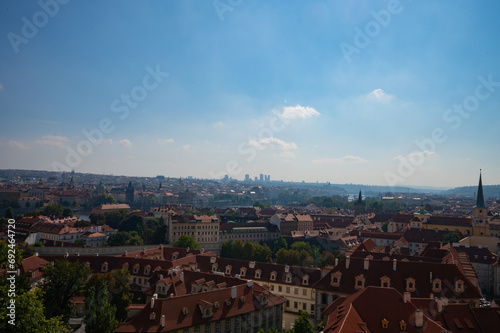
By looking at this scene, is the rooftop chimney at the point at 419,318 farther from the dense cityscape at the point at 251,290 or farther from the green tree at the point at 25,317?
the green tree at the point at 25,317

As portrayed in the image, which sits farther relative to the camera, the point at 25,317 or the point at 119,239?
the point at 119,239

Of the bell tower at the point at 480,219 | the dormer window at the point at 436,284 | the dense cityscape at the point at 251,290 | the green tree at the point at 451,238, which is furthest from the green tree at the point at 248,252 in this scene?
the bell tower at the point at 480,219

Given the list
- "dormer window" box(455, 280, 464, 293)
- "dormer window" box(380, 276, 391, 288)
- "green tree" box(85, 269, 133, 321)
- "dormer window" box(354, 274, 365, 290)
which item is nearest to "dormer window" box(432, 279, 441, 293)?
"dormer window" box(455, 280, 464, 293)

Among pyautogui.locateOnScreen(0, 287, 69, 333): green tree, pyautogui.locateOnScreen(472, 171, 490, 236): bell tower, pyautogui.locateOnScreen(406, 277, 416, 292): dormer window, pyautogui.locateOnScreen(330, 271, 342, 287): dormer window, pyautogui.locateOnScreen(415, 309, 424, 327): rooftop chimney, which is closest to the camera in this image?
pyautogui.locateOnScreen(0, 287, 69, 333): green tree

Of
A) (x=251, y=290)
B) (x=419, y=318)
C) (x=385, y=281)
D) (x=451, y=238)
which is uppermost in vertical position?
(x=419, y=318)

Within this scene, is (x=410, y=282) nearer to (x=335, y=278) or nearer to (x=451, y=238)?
(x=335, y=278)

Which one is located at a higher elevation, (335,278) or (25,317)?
(25,317)

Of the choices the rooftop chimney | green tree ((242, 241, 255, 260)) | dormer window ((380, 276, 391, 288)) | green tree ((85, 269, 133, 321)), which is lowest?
green tree ((242, 241, 255, 260))

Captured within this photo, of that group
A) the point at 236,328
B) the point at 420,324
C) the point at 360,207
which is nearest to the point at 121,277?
the point at 236,328

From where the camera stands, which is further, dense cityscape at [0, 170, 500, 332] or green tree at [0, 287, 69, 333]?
dense cityscape at [0, 170, 500, 332]

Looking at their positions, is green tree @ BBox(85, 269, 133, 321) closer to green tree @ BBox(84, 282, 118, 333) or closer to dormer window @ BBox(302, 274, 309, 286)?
green tree @ BBox(84, 282, 118, 333)

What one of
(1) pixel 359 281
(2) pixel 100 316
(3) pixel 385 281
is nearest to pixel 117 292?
(2) pixel 100 316
